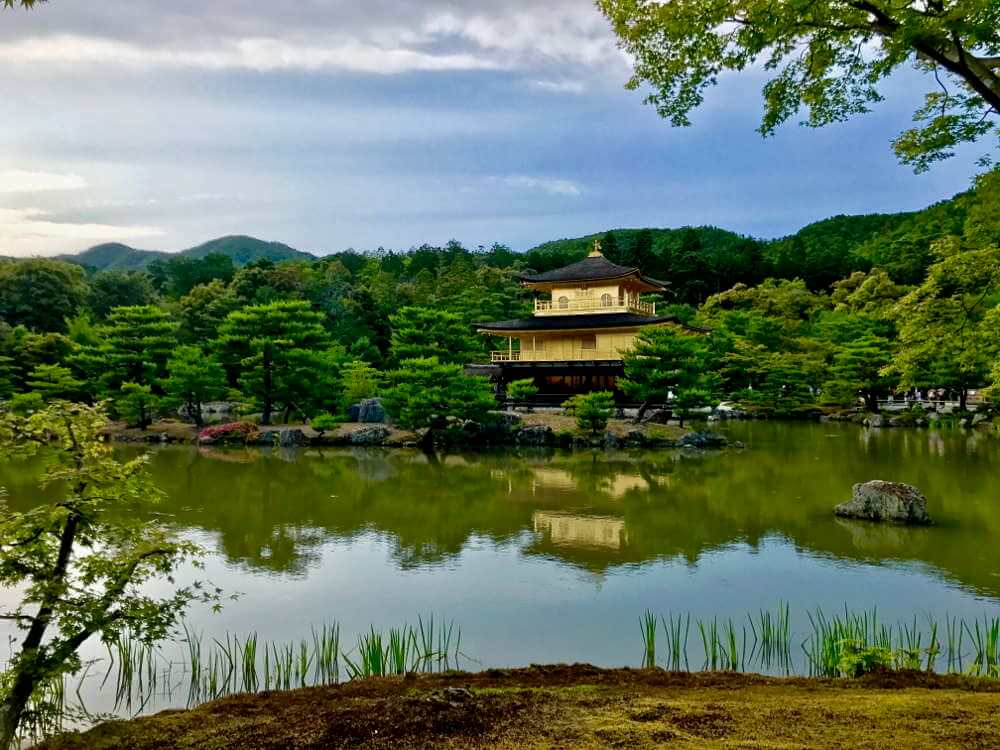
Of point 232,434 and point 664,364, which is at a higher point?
point 664,364

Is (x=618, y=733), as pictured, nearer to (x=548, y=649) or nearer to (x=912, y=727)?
(x=912, y=727)

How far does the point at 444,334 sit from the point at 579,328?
213 inches

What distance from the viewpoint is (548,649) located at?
531 cm

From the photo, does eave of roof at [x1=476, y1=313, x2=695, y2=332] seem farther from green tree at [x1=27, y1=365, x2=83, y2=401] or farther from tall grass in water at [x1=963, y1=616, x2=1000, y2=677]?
tall grass in water at [x1=963, y1=616, x2=1000, y2=677]

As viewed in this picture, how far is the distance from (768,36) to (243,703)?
5.68 m

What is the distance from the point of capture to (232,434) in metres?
20.9

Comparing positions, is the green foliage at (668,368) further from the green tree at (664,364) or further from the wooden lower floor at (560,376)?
the wooden lower floor at (560,376)

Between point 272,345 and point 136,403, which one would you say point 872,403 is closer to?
point 272,345

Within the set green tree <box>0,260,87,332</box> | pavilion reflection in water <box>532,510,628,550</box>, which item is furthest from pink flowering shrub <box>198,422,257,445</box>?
green tree <box>0,260,87,332</box>

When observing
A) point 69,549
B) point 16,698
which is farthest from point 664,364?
point 16,698

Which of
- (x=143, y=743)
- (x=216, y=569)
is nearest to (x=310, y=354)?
(x=216, y=569)

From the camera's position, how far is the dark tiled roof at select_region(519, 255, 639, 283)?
2559 centimetres

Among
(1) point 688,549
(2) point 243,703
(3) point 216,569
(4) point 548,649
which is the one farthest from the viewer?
(1) point 688,549

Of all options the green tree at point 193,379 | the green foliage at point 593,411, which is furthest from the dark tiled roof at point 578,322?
the green tree at point 193,379
